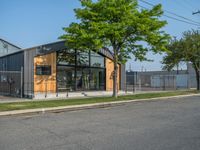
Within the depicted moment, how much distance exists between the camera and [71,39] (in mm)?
22016

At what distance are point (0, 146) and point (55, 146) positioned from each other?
4.45 feet

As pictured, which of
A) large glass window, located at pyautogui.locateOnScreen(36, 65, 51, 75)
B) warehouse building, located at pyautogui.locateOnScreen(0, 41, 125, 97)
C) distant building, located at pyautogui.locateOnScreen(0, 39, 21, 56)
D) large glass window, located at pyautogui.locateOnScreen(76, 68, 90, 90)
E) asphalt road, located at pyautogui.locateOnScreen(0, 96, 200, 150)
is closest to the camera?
asphalt road, located at pyautogui.locateOnScreen(0, 96, 200, 150)

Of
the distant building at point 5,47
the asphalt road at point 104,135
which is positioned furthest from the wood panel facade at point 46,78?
the distant building at point 5,47

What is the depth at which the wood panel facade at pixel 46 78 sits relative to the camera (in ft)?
82.6

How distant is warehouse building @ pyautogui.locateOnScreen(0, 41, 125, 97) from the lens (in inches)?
972

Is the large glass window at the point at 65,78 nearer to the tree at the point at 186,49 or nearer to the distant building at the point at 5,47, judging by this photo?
the tree at the point at 186,49

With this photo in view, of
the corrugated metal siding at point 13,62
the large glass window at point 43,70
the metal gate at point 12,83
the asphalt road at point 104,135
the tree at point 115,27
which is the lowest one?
the asphalt road at point 104,135

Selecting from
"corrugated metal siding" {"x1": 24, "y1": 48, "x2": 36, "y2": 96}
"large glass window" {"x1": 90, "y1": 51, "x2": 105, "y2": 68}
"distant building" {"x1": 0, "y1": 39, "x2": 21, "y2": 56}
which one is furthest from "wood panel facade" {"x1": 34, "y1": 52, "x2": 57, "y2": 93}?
"distant building" {"x1": 0, "y1": 39, "x2": 21, "y2": 56}

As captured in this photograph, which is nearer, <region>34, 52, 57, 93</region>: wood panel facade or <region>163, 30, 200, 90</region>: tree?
<region>34, 52, 57, 93</region>: wood panel facade

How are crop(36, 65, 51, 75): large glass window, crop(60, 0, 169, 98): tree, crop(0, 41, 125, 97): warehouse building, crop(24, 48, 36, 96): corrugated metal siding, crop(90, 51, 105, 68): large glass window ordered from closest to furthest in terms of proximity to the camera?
crop(60, 0, 169, 98): tree < crop(24, 48, 36, 96): corrugated metal siding < crop(0, 41, 125, 97): warehouse building < crop(36, 65, 51, 75): large glass window < crop(90, 51, 105, 68): large glass window

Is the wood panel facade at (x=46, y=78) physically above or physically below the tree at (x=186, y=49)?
below

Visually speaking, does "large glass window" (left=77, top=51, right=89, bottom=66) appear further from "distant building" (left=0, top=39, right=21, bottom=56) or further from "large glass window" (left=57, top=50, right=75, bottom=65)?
"distant building" (left=0, top=39, right=21, bottom=56)

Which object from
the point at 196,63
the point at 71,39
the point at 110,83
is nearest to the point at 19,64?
the point at 71,39

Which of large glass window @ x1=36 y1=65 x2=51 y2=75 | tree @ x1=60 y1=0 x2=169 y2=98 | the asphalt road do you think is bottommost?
the asphalt road
